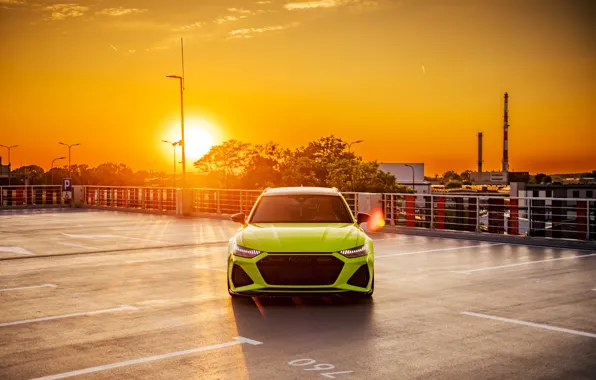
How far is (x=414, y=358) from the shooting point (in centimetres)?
653

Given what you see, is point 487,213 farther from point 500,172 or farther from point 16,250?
point 500,172

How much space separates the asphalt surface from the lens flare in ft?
29.4

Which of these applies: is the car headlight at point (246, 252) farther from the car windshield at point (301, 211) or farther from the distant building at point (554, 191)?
the distant building at point (554, 191)

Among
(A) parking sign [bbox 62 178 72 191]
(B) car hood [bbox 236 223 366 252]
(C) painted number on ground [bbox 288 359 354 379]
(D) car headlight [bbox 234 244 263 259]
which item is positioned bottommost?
(C) painted number on ground [bbox 288 359 354 379]

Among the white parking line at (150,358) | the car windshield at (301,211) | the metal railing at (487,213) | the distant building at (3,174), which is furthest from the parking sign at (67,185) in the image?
the distant building at (3,174)

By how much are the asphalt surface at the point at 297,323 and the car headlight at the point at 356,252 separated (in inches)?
30.4

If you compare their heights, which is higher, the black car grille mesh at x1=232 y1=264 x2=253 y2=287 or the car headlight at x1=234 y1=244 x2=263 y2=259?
the car headlight at x1=234 y1=244 x2=263 y2=259

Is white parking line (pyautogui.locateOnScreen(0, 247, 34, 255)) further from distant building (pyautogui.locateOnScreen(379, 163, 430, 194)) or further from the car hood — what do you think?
distant building (pyautogui.locateOnScreen(379, 163, 430, 194))

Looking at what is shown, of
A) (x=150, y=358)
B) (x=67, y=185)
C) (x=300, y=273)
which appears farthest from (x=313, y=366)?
(x=67, y=185)

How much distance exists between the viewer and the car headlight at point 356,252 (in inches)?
351

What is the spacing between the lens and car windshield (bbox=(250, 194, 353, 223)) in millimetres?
10352

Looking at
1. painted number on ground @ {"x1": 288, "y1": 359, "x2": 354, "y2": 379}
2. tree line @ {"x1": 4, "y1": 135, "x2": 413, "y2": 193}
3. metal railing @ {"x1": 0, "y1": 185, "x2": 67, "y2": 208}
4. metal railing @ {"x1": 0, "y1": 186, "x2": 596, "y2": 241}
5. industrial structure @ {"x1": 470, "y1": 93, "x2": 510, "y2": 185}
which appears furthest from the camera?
industrial structure @ {"x1": 470, "y1": 93, "x2": 510, "y2": 185}

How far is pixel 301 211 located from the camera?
10.9 meters

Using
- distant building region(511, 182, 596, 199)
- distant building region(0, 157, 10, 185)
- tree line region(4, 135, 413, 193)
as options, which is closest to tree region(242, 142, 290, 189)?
tree line region(4, 135, 413, 193)
